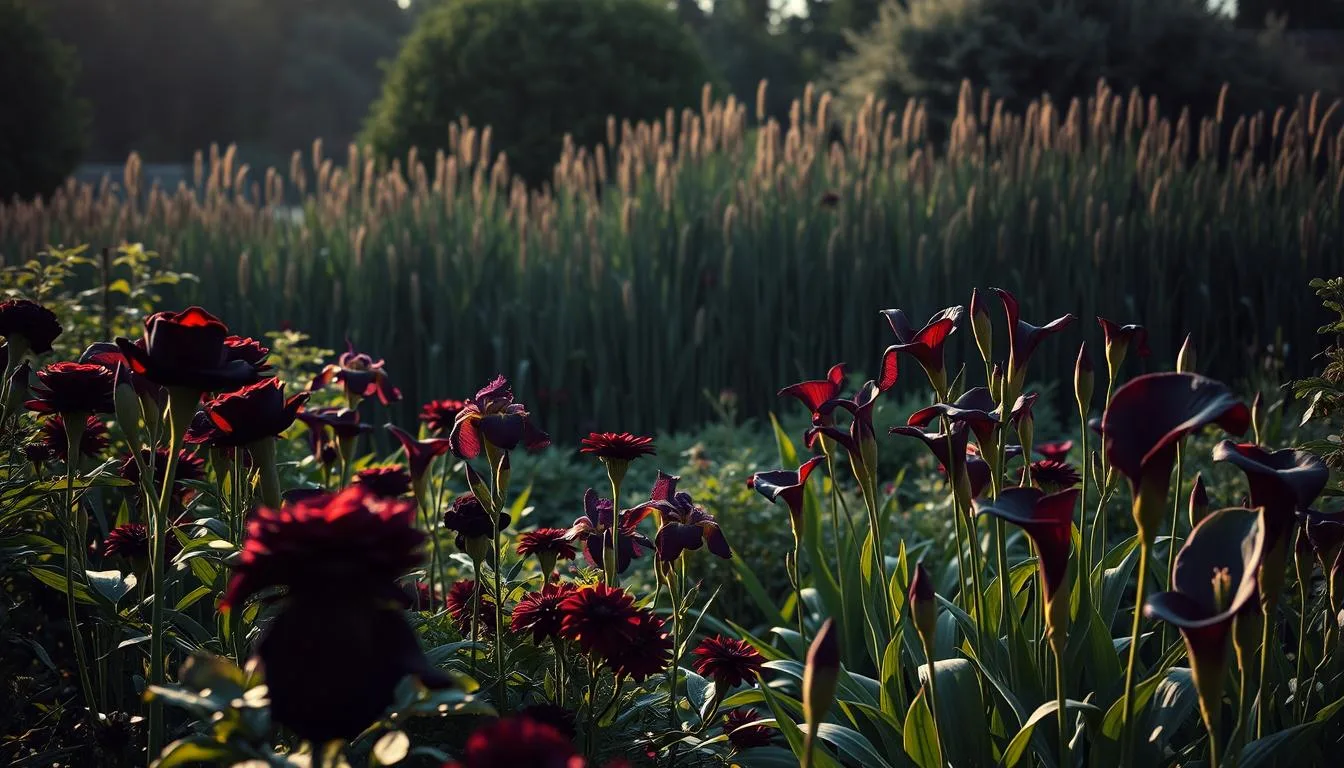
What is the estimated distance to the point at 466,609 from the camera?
1712 millimetres

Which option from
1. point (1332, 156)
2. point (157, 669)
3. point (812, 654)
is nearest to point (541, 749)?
point (812, 654)

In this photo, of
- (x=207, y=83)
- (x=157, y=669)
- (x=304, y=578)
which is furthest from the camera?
(x=207, y=83)

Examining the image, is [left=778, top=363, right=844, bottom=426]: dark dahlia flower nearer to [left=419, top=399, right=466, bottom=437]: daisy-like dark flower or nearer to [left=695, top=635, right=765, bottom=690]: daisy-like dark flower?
[left=695, top=635, right=765, bottom=690]: daisy-like dark flower

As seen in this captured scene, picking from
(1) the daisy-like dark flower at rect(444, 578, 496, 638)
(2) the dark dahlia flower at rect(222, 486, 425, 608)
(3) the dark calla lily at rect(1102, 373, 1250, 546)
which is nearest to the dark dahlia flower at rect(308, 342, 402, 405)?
(1) the daisy-like dark flower at rect(444, 578, 496, 638)

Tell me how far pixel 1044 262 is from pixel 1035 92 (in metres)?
5.48

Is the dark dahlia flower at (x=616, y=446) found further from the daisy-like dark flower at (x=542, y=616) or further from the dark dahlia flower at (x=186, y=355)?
the dark dahlia flower at (x=186, y=355)

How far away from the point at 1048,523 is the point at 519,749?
0.59 meters

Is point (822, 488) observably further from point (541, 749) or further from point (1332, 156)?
point (1332, 156)

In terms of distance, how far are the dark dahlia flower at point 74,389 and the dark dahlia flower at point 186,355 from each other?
419 mm

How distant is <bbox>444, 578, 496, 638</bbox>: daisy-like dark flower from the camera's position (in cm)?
170

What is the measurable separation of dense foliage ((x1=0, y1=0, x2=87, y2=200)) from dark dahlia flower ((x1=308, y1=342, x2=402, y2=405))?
11242 millimetres

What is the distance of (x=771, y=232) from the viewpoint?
460 cm

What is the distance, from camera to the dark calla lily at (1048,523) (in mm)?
987

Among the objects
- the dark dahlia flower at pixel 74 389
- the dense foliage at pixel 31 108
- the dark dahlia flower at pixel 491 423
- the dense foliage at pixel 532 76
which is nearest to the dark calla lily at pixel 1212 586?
the dark dahlia flower at pixel 491 423
